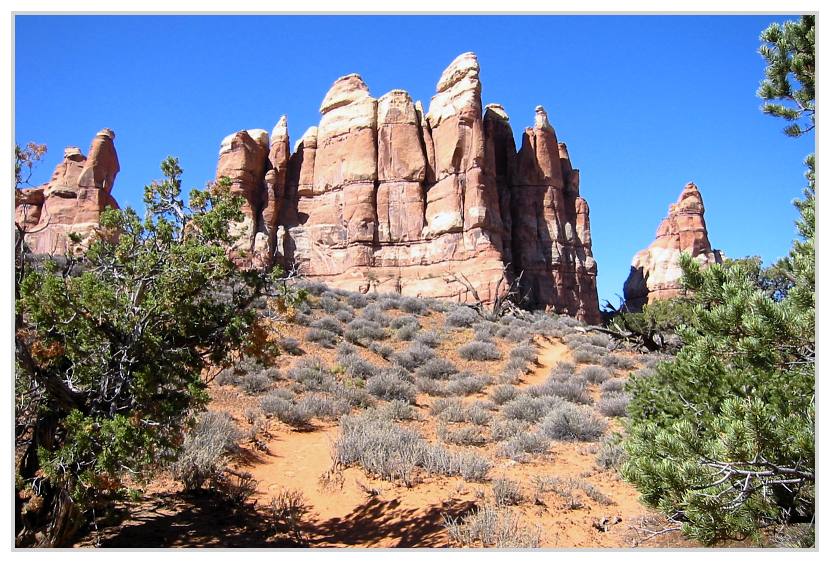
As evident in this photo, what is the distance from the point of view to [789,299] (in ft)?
10.3

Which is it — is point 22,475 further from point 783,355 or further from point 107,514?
point 783,355

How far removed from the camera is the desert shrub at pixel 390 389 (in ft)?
36.1

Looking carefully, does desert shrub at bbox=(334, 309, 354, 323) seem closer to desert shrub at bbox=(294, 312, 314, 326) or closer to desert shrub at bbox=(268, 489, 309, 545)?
desert shrub at bbox=(294, 312, 314, 326)

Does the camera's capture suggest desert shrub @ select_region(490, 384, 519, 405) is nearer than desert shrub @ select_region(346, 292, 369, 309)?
Yes

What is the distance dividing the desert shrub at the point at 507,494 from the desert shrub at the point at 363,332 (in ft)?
34.0

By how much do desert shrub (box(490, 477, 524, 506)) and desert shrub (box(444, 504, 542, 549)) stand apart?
52 cm

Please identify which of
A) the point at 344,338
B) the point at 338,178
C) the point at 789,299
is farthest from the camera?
the point at 338,178

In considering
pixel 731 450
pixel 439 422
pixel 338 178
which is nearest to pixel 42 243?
pixel 338 178

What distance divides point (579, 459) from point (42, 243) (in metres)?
47.0

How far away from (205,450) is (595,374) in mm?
10090

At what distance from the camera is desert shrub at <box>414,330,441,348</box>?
55.9 ft

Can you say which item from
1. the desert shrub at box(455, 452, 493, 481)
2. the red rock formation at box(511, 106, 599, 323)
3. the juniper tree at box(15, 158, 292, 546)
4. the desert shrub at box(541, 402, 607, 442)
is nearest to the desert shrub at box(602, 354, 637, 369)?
the desert shrub at box(541, 402, 607, 442)

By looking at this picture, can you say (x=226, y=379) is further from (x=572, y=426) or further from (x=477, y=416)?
(x=572, y=426)

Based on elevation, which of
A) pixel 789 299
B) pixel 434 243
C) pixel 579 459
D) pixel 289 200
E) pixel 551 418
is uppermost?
pixel 289 200
